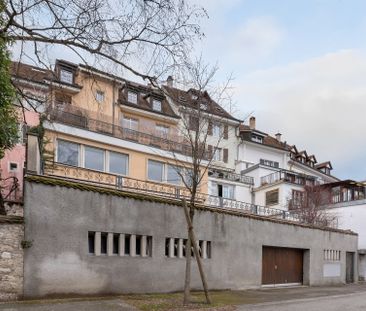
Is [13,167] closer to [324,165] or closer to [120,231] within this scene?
[120,231]

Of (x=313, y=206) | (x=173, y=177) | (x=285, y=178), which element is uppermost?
(x=285, y=178)

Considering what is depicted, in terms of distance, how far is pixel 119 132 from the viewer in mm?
31391

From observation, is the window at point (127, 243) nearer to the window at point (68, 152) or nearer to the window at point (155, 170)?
the window at point (68, 152)

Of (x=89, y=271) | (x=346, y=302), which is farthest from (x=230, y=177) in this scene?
(x=89, y=271)

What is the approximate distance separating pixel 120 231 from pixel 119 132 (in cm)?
1518

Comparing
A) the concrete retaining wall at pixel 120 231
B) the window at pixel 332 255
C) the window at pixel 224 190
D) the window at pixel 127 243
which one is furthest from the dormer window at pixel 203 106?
the window at pixel 224 190

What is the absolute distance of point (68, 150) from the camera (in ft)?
93.2

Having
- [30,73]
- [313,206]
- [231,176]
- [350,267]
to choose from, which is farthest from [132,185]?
[313,206]

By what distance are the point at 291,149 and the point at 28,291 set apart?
178 ft

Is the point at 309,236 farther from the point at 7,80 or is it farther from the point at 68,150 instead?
the point at 7,80

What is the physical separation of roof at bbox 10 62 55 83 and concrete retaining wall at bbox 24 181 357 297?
3427 mm

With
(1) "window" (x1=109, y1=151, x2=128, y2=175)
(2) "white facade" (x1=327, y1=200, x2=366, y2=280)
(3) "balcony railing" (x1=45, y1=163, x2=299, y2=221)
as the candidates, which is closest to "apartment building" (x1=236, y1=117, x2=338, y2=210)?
(2) "white facade" (x1=327, y1=200, x2=366, y2=280)

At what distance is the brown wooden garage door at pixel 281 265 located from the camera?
79.3ft

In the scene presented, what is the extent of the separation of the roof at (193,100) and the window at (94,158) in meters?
12.3
